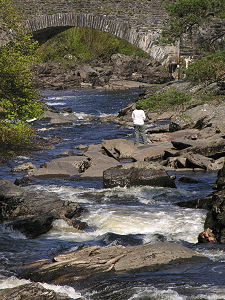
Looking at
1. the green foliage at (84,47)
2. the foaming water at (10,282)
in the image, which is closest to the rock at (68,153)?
the foaming water at (10,282)

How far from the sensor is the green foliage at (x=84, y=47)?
210ft

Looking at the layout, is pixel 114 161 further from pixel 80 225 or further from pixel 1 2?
pixel 1 2

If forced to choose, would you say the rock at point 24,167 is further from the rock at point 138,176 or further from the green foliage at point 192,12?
the green foliage at point 192,12

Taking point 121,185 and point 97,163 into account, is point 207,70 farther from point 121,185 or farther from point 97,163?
point 97,163

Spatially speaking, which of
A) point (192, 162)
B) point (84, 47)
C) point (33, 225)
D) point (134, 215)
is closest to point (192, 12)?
point (192, 162)

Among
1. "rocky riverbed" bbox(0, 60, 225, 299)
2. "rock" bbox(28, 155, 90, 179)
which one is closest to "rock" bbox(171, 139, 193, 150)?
"rocky riverbed" bbox(0, 60, 225, 299)

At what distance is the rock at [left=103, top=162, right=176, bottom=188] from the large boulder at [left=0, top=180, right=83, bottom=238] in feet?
8.79

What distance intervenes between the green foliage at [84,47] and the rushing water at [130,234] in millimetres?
44299

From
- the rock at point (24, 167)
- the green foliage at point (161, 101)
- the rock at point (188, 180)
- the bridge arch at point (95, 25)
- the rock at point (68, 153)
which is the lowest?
the rock at point (24, 167)

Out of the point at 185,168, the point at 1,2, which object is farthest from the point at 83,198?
the point at 1,2

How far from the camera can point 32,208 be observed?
41.7 ft

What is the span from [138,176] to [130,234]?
4307 millimetres

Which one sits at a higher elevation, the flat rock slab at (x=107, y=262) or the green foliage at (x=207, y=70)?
the green foliage at (x=207, y=70)

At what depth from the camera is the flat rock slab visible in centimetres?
830
